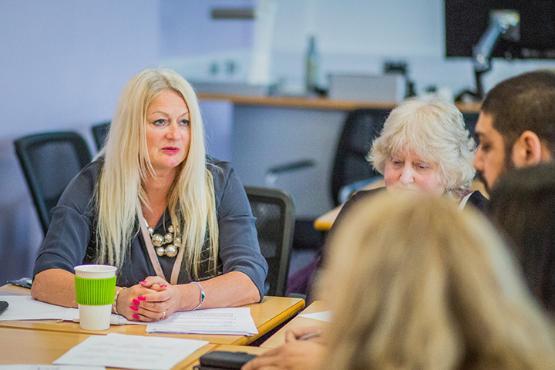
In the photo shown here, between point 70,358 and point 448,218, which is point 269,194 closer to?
point 70,358

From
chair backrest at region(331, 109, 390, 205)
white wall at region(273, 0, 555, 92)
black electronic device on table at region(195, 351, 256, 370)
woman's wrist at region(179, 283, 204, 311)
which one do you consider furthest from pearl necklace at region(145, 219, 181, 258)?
white wall at region(273, 0, 555, 92)

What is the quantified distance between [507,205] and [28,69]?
3.07m

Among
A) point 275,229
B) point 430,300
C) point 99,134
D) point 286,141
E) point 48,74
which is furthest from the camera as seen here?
point 286,141

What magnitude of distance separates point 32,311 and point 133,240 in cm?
40

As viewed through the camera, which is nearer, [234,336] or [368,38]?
[234,336]

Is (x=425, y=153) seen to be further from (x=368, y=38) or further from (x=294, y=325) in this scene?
(x=368, y=38)

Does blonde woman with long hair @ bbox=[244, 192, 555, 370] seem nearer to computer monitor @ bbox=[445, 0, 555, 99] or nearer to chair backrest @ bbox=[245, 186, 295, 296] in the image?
chair backrest @ bbox=[245, 186, 295, 296]

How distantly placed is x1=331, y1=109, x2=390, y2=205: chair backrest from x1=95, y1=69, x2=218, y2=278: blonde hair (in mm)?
2922

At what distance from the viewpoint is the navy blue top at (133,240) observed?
2.69 m

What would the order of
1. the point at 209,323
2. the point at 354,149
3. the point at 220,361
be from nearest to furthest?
the point at 220,361
the point at 209,323
the point at 354,149

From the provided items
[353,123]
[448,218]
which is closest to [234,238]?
[448,218]

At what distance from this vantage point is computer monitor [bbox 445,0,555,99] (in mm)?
5473

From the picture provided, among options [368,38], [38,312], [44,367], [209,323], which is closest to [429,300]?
[44,367]

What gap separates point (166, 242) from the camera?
2762 millimetres
